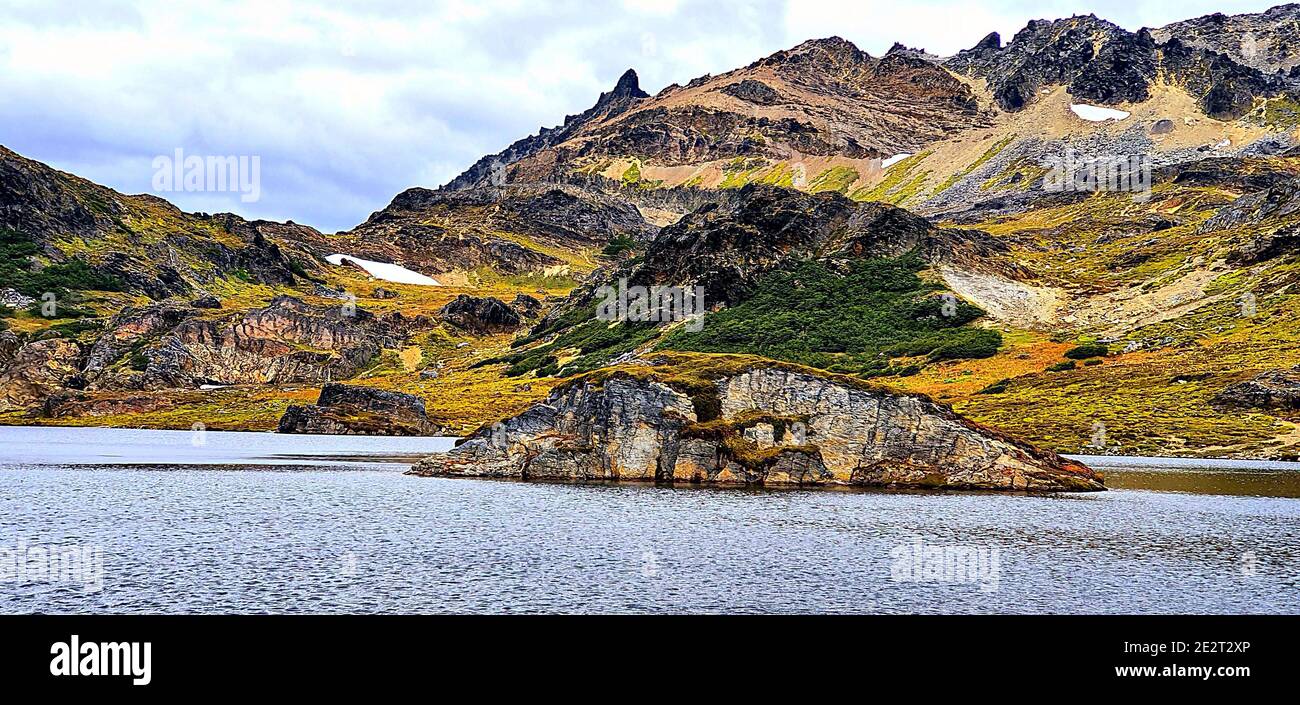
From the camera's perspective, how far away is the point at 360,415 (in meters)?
166

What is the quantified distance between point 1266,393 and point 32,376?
219m

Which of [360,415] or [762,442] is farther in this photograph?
[360,415]

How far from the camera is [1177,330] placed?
17412 cm

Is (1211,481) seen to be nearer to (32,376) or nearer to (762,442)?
(762,442)

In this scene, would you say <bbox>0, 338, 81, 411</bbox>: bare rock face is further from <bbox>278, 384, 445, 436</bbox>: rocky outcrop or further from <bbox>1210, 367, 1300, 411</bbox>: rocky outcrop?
<bbox>1210, 367, 1300, 411</bbox>: rocky outcrop

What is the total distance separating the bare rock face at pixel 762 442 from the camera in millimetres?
74500

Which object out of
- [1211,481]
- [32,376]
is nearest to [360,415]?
[32,376]

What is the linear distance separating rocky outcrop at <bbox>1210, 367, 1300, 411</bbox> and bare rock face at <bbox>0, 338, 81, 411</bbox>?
207 metres

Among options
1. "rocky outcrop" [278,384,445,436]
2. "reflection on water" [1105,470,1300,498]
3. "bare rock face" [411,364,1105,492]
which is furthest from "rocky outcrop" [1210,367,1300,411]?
"rocky outcrop" [278,384,445,436]

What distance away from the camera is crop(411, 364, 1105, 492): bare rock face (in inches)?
2933

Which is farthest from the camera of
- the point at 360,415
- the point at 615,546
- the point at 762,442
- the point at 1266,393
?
the point at 360,415
